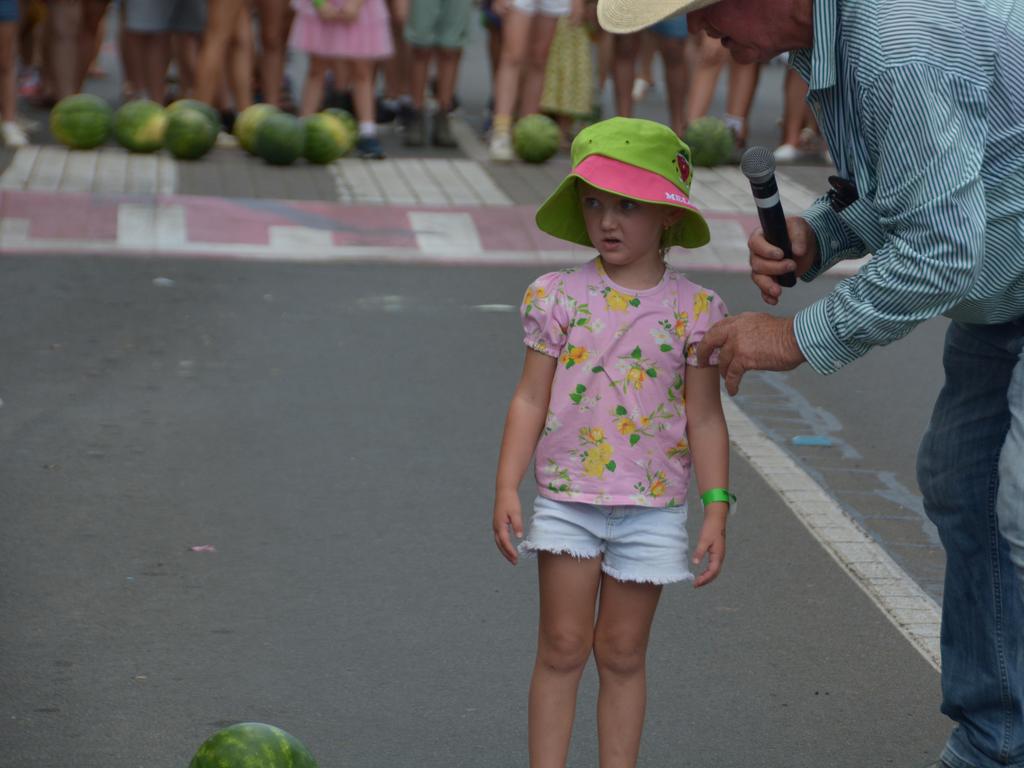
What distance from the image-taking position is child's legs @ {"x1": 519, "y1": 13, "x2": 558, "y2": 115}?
13.6m

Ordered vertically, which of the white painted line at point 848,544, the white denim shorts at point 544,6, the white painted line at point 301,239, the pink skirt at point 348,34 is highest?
the white painted line at point 848,544

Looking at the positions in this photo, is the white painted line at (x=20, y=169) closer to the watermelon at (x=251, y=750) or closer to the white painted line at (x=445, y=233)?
the white painted line at (x=445, y=233)

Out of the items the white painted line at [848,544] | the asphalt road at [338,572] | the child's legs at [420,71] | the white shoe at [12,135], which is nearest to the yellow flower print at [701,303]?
the asphalt road at [338,572]

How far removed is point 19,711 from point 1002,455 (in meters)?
2.39

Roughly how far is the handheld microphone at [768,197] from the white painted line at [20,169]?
8674 millimetres

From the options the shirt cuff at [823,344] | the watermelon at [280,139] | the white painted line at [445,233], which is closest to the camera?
the shirt cuff at [823,344]

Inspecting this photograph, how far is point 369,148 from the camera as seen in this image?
1362 cm

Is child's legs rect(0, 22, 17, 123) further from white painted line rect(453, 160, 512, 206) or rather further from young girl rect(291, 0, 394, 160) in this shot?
white painted line rect(453, 160, 512, 206)

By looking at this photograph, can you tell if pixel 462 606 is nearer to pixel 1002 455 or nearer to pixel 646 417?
pixel 646 417

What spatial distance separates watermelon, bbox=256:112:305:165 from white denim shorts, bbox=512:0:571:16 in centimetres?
187

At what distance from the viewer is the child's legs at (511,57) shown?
13406 millimetres

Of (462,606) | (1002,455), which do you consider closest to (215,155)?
(462,606)

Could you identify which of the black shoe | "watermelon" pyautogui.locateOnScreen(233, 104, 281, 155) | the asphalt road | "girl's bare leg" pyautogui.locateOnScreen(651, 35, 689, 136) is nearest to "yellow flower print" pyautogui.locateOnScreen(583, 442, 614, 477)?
the asphalt road

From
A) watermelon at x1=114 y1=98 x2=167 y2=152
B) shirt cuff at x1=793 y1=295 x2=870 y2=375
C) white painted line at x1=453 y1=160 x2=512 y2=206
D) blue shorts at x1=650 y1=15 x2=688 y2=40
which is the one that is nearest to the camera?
shirt cuff at x1=793 y1=295 x2=870 y2=375
